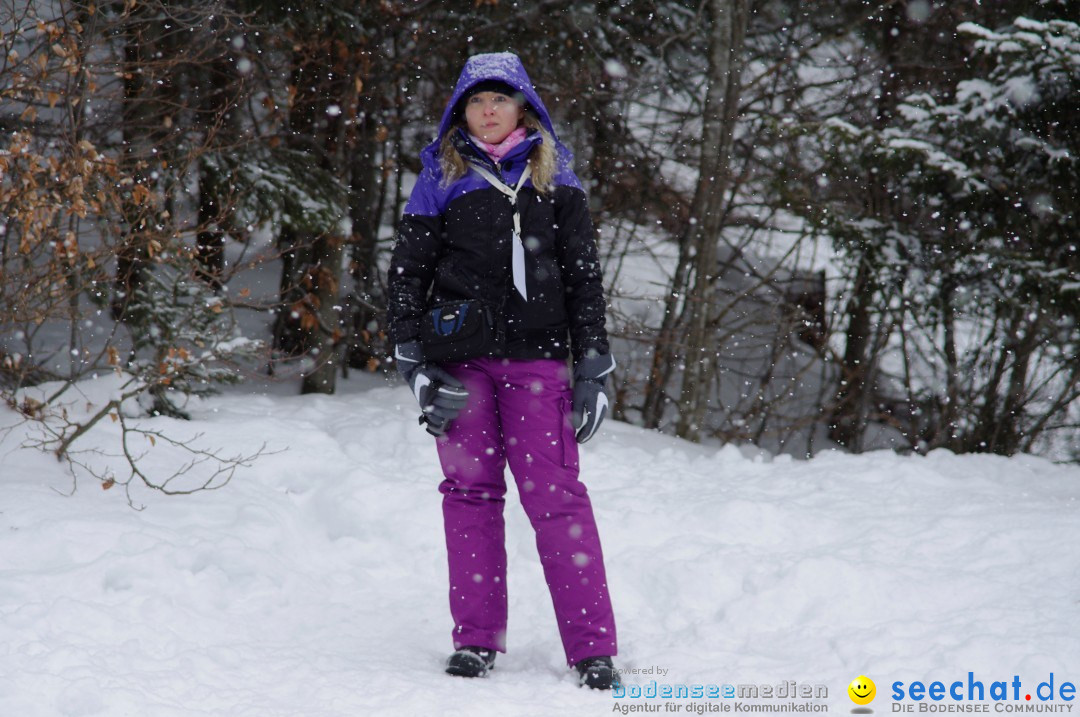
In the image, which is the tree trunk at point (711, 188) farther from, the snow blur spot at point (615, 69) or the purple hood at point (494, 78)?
the purple hood at point (494, 78)

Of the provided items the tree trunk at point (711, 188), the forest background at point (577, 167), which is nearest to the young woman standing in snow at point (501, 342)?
the forest background at point (577, 167)

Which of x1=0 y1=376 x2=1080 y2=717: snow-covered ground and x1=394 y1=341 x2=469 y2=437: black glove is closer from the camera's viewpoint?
x1=0 y1=376 x2=1080 y2=717: snow-covered ground

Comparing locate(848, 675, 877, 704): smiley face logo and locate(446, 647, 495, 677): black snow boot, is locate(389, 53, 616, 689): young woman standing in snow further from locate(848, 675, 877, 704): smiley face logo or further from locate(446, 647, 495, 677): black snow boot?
locate(848, 675, 877, 704): smiley face logo

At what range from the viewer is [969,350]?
882cm

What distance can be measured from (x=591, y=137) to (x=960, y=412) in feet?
13.9

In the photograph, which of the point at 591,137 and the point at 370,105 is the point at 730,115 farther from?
the point at 370,105

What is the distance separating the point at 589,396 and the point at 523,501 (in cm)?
41

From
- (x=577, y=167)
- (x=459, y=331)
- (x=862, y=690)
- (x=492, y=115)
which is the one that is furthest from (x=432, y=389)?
(x=577, y=167)

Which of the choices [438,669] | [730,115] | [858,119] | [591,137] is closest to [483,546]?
[438,669]

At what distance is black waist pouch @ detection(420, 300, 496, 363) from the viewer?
10.00 feet

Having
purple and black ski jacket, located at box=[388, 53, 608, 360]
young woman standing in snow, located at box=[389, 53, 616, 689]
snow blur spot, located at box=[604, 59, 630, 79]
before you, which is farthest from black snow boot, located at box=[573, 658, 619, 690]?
snow blur spot, located at box=[604, 59, 630, 79]

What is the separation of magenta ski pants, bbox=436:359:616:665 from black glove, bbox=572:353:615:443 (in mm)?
34

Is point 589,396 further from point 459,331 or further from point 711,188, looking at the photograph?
point 711,188

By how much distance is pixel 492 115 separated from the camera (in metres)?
3.17
